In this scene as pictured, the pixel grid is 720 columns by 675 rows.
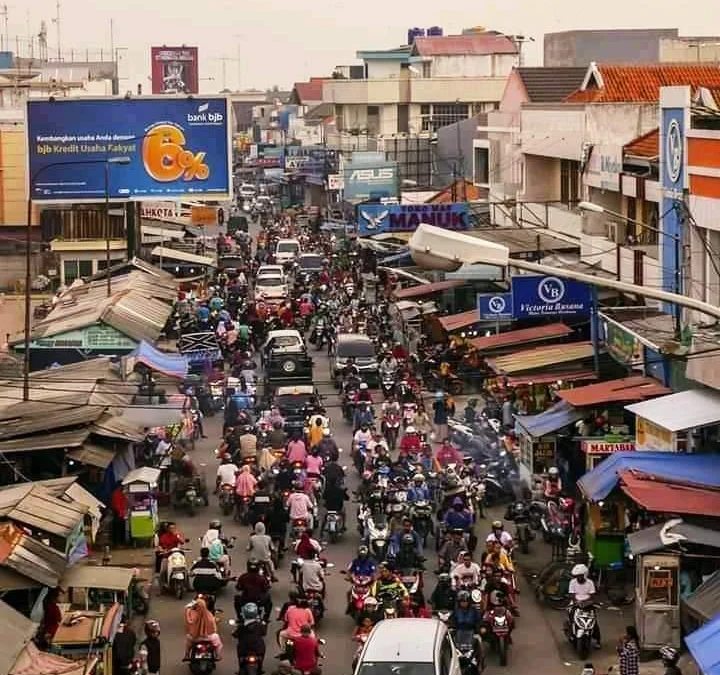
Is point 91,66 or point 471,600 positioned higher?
point 91,66

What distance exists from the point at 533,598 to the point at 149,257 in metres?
35.4

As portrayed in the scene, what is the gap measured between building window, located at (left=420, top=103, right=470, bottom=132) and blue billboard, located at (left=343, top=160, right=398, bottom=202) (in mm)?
19968

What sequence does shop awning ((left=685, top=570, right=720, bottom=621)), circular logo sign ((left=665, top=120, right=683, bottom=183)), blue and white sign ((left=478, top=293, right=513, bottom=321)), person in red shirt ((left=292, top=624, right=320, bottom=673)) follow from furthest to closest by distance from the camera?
blue and white sign ((left=478, top=293, right=513, bottom=321))
circular logo sign ((left=665, top=120, right=683, bottom=183))
person in red shirt ((left=292, top=624, right=320, bottom=673))
shop awning ((left=685, top=570, right=720, bottom=621))

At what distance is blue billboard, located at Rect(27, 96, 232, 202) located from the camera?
48.4 meters

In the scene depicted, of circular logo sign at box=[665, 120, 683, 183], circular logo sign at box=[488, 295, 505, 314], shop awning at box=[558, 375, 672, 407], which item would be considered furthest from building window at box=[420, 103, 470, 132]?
shop awning at box=[558, 375, 672, 407]

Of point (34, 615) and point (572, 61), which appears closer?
point (34, 615)

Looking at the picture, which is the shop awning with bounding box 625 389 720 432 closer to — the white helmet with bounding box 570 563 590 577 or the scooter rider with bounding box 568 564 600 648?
the white helmet with bounding box 570 563 590 577

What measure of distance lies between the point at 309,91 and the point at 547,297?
400ft

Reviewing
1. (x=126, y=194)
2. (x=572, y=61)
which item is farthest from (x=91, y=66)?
(x=126, y=194)

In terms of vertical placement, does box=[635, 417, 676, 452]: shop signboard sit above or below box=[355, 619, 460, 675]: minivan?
above

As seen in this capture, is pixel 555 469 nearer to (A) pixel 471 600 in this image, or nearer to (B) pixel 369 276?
(A) pixel 471 600

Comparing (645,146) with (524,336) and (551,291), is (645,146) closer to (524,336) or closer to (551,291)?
(551,291)

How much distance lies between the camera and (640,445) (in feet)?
71.1

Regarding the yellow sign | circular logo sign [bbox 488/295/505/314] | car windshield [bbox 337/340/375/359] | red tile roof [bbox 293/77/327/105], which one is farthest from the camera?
red tile roof [bbox 293/77/327/105]
